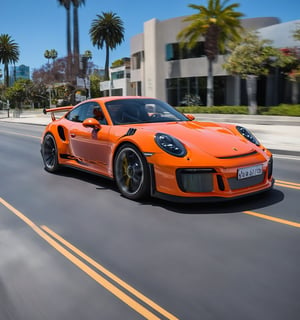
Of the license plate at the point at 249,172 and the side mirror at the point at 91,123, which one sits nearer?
the license plate at the point at 249,172

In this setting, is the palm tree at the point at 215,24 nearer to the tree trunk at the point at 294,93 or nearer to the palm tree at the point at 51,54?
the tree trunk at the point at 294,93

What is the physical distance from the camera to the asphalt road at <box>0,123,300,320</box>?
2520 millimetres

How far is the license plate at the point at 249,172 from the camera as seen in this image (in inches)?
175

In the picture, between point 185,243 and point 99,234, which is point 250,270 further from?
point 99,234

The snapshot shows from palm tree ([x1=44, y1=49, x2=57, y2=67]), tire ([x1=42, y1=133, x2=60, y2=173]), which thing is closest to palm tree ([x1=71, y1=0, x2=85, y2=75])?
tire ([x1=42, y1=133, x2=60, y2=173])

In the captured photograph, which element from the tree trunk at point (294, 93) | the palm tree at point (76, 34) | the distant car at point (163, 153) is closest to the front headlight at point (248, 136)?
the distant car at point (163, 153)

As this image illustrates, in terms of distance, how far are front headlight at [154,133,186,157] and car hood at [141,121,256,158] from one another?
0.31ft

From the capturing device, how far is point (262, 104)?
93.8 ft

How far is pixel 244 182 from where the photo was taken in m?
4.50

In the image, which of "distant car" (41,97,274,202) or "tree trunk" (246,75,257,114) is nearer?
"distant car" (41,97,274,202)

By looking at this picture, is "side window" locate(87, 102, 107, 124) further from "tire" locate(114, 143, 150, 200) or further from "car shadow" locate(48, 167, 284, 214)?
"car shadow" locate(48, 167, 284, 214)

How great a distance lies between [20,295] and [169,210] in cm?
228

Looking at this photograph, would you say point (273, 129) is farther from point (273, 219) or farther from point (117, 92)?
point (117, 92)

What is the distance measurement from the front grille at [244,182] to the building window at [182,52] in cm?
2967
